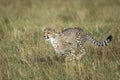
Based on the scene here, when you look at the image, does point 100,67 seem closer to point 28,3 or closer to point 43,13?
point 43,13

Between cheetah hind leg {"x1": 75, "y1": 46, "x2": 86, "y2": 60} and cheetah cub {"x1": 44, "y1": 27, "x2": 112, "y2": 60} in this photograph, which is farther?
cheetah cub {"x1": 44, "y1": 27, "x2": 112, "y2": 60}

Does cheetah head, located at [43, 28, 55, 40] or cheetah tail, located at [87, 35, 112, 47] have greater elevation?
cheetah head, located at [43, 28, 55, 40]

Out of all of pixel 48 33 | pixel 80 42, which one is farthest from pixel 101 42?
pixel 48 33

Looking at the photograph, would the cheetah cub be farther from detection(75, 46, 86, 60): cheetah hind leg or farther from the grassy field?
the grassy field

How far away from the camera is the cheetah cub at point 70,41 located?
7.66 m

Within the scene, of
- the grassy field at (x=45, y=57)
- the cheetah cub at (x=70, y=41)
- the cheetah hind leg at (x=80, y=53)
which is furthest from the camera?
the cheetah cub at (x=70, y=41)

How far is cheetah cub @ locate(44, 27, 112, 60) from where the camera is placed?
7659 millimetres

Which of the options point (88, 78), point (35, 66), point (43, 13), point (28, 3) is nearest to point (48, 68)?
point (35, 66)

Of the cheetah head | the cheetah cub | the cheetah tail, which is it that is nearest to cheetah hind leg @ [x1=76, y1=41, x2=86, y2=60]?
the cheetah cub

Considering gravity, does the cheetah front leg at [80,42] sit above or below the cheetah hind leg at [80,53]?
above

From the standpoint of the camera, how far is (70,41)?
7965 mm

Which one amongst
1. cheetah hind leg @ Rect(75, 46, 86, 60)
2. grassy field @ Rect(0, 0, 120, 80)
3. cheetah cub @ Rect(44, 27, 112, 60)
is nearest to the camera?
grassy field @ Rect(0, 0, 120, 80)

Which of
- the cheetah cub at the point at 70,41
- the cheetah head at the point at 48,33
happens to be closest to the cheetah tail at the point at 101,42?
the cheetah cub at the point at 70,41

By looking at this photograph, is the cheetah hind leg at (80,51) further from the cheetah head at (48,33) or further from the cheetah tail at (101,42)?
the cheetah head at (48,33)
